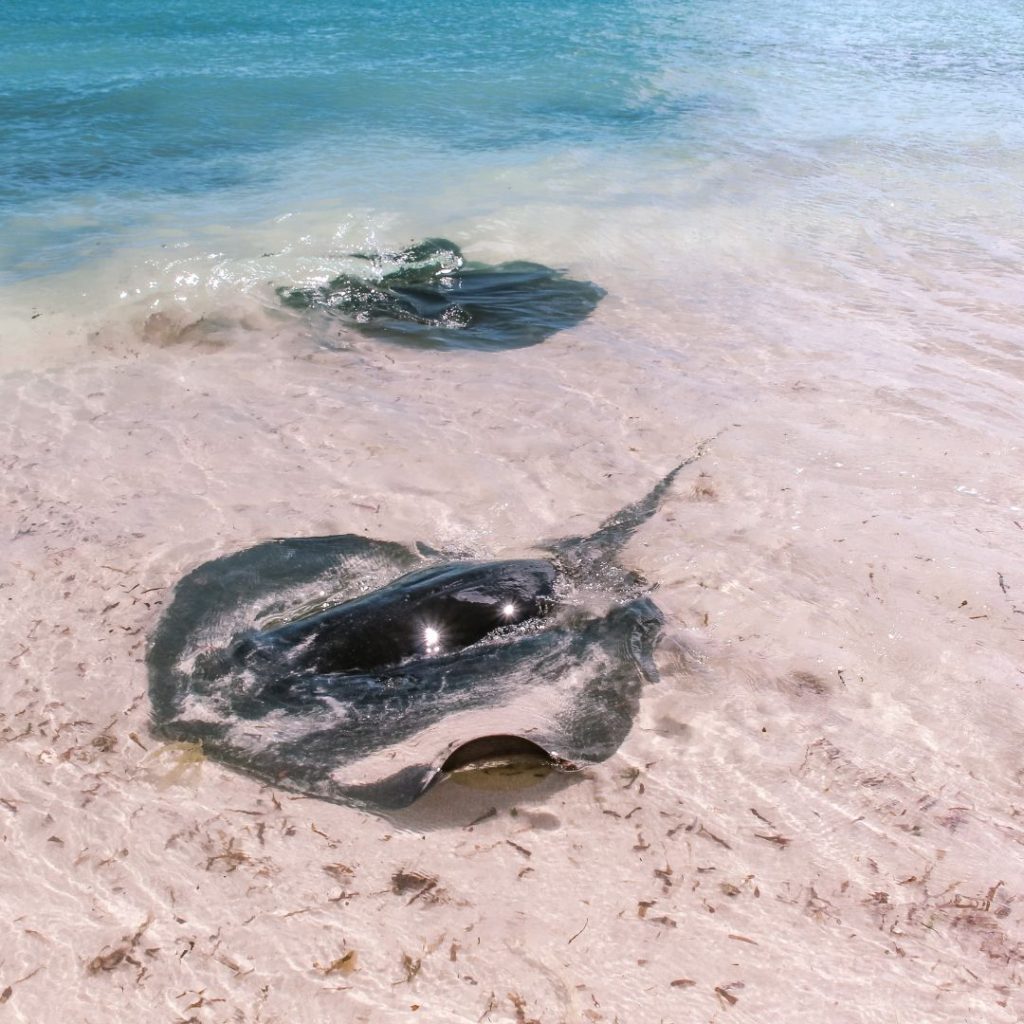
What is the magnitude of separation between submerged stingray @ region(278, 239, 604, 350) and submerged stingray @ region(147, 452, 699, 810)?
398 cm

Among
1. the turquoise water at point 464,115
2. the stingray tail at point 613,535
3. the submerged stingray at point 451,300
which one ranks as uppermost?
the turquoise water at point 464,115

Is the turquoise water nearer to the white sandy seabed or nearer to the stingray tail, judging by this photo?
the white sandy seabed

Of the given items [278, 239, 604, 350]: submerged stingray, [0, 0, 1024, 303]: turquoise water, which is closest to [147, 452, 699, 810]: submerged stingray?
[278, 239, 604, 350]: submerged stingray

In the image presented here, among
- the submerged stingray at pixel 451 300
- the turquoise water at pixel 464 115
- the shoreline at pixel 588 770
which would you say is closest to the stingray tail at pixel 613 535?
the shoreline at pixel 588 770

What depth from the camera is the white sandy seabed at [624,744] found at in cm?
322

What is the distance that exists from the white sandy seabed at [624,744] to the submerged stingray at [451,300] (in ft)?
1.45

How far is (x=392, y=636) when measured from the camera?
4.29 metres

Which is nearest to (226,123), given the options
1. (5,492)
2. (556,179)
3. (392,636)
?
(556,179)

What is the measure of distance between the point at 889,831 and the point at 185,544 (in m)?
4.25

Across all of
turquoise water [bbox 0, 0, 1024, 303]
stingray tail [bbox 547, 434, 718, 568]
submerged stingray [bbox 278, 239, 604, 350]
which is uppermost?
turquoise water [bbox 0, 0, 1024, 303]

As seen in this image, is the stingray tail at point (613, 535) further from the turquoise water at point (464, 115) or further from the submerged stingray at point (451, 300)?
the turquoise water at point (464, 115)

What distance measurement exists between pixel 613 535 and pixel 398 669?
194cm

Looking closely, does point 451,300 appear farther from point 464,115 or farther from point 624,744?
point 464,115

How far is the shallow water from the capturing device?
329cm
